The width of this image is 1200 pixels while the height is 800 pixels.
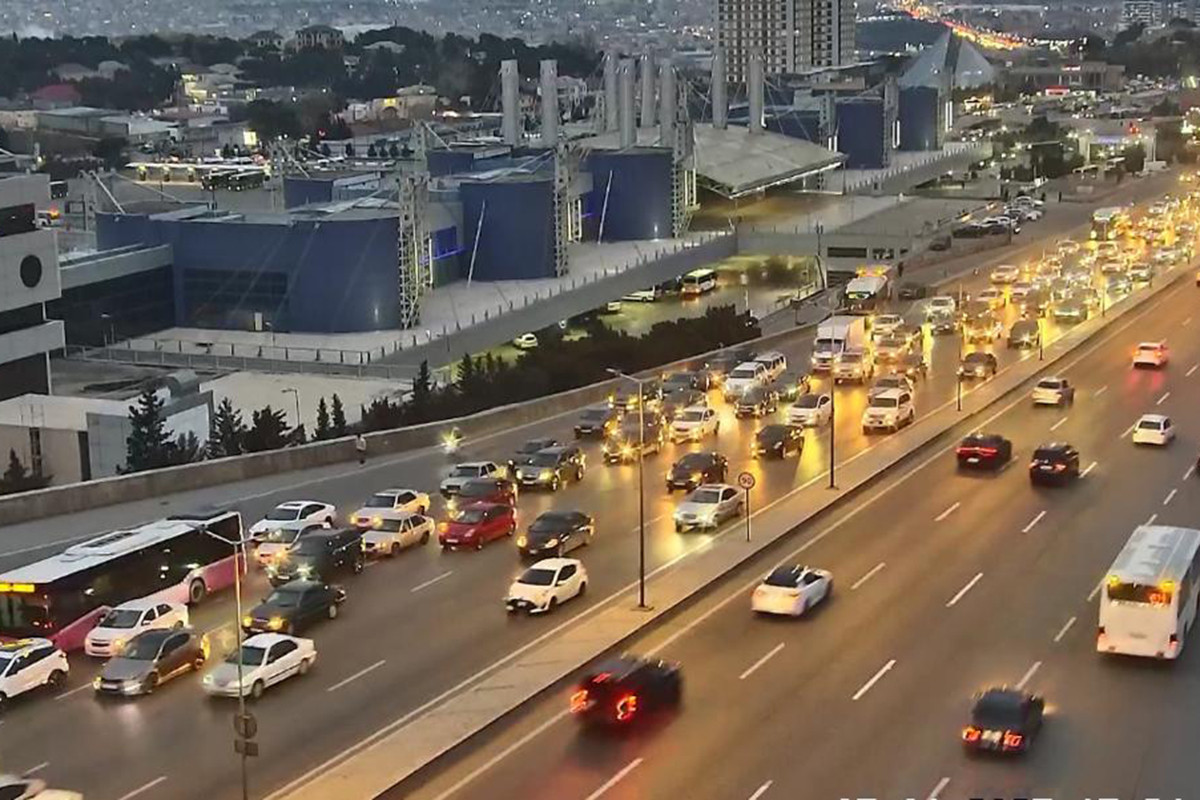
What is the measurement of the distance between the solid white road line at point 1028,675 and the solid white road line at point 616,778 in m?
5.59

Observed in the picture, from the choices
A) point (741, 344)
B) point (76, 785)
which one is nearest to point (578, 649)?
point (76, 785)

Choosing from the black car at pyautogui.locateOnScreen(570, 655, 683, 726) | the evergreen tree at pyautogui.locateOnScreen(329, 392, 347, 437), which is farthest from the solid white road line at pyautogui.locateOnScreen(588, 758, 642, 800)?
the evergreen tree at pyautogui.locateOnScreen(329, 392, 347, 437)

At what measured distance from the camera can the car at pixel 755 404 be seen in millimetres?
46281

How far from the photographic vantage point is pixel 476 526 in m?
32.0

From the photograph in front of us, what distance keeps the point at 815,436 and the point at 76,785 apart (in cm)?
2545

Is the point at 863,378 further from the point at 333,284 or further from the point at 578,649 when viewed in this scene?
the point at 578,649

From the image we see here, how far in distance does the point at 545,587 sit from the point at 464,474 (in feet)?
34.8

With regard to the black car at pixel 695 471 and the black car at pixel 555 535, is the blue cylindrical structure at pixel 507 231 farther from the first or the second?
the black car at pixel 555 535

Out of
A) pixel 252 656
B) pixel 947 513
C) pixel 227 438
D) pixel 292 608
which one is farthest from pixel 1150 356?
pixel 252 656

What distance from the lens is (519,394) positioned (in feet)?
159

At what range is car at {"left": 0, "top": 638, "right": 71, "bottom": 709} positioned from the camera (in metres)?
23.5

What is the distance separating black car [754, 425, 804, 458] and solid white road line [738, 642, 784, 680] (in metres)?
15.1

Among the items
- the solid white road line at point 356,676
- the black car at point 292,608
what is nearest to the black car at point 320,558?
the black car at point 292,608

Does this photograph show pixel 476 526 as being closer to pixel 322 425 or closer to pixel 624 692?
pixel 624 692
